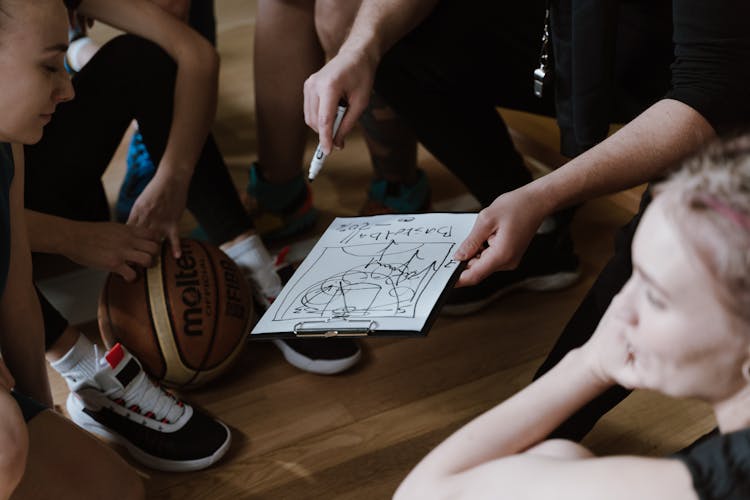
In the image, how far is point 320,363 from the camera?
148 centimetres

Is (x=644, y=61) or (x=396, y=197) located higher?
(x=644, y=61)

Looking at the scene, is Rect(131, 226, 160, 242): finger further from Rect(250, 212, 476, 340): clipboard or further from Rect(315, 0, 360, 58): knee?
Rect(315, 0, 360, 58): knee

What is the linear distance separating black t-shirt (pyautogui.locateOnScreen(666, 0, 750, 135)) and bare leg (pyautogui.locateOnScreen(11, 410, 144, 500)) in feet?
3.00

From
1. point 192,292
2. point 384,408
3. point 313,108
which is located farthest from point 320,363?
point 313,108

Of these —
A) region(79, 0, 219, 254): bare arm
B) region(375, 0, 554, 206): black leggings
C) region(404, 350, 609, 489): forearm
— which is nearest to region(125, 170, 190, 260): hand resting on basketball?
region(79, 0, 219, 254): bare arm

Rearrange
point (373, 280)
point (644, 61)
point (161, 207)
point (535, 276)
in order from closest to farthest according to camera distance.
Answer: point (373, 280) < point (644, 61) < point (161, 207) < point (535, 276)

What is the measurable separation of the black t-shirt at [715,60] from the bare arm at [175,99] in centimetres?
83

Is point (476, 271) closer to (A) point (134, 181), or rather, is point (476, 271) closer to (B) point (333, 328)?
(B) point (333, 328)

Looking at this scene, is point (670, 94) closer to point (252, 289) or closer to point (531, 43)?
point (531, 43)

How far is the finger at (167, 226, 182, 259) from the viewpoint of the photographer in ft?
4.71

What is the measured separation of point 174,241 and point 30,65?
45 cm

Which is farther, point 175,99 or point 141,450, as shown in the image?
point 175,99

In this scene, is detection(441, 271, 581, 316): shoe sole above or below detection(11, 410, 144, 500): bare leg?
above

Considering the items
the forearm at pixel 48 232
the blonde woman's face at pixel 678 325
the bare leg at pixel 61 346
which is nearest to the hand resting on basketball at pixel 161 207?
the forearm at pixel 48 232
